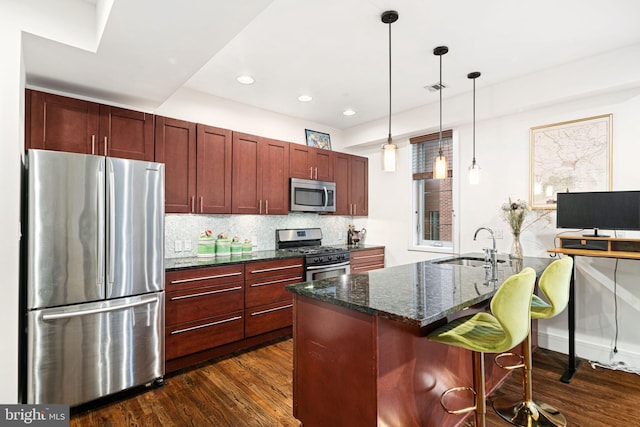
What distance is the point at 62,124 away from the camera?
2590 millimetres

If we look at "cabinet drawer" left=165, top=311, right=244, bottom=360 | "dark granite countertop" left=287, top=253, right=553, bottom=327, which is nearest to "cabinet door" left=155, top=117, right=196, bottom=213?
"cabinet drawer" left=165, top=311, right=244, bottom=360

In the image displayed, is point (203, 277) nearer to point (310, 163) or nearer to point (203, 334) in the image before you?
point (203, 334)

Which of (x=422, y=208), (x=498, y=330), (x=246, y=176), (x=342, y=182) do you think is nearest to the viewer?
(x=498, y=330)

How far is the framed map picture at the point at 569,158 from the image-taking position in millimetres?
3021

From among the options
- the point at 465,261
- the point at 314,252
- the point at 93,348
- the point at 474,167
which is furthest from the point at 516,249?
the point at 93,348

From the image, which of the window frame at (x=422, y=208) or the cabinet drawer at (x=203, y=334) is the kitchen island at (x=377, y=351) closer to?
the cabinet drawer at (x=203, y=334)

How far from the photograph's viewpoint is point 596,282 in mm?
3072

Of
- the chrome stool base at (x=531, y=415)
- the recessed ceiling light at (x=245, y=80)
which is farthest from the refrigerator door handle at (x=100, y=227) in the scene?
the chrome stool base at (x=531, y=415)

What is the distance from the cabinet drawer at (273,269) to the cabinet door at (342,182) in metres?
1.35

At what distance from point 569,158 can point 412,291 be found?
102 inches

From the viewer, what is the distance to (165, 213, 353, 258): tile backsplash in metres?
3.51

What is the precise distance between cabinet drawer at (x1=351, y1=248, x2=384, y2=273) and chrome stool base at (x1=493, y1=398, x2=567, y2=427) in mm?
2373

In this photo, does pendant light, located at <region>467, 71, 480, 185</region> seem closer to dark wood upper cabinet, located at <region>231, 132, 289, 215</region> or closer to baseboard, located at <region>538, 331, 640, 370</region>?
baseboard, located at <region>538, 331, 640, 370</region>

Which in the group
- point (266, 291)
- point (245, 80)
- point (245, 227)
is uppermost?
point (245, 80)
